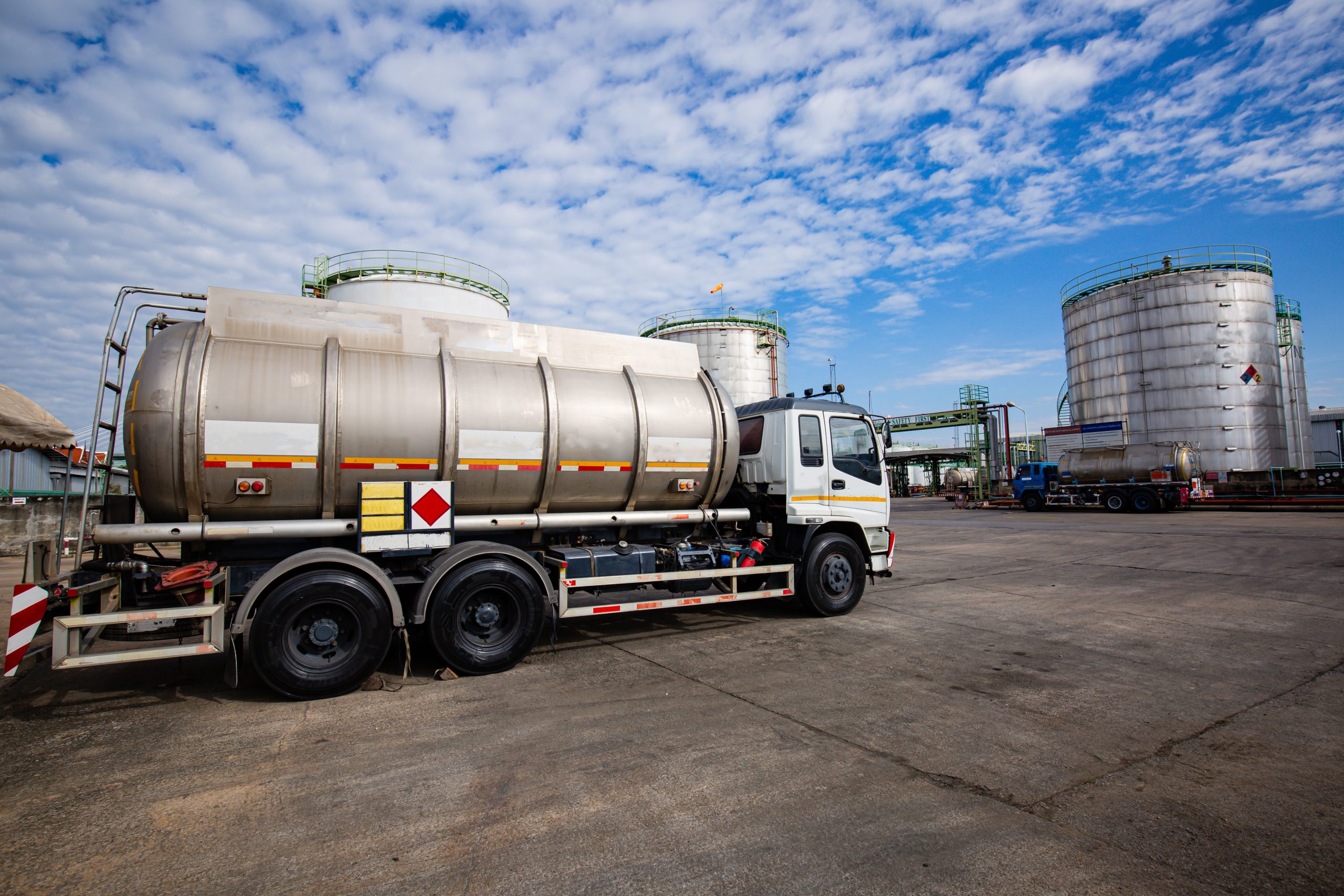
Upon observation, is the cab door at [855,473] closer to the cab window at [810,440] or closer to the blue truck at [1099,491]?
the cab window at [810,440]

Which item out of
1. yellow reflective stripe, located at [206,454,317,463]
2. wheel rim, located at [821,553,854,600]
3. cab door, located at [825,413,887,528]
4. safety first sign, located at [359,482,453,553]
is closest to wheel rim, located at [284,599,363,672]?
safety first sign, located at [359,482,453,553]

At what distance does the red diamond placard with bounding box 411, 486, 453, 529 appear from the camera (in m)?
6.57

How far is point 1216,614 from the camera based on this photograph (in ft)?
29.2

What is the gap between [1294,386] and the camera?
42688mm

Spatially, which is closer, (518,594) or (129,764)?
(129,764)

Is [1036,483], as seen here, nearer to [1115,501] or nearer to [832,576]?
[1115,501]

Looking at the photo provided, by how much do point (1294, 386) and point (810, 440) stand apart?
51130mm

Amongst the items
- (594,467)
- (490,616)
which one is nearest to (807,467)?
(594,467)

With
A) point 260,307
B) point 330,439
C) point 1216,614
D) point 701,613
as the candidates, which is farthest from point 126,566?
→ point 1216,614

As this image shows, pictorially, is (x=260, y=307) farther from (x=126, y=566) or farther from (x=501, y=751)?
(x=501, y=751)

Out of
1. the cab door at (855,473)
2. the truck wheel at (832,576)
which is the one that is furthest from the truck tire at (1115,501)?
the truck wheel at (832,576)

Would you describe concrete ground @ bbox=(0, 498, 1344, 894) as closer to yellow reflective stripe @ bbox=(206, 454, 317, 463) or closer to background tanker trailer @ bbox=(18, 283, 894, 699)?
background tanker trailer @ bbox=(18, 283, 894, 699)

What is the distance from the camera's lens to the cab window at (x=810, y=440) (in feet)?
30.8

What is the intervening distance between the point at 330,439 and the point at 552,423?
2.21m
